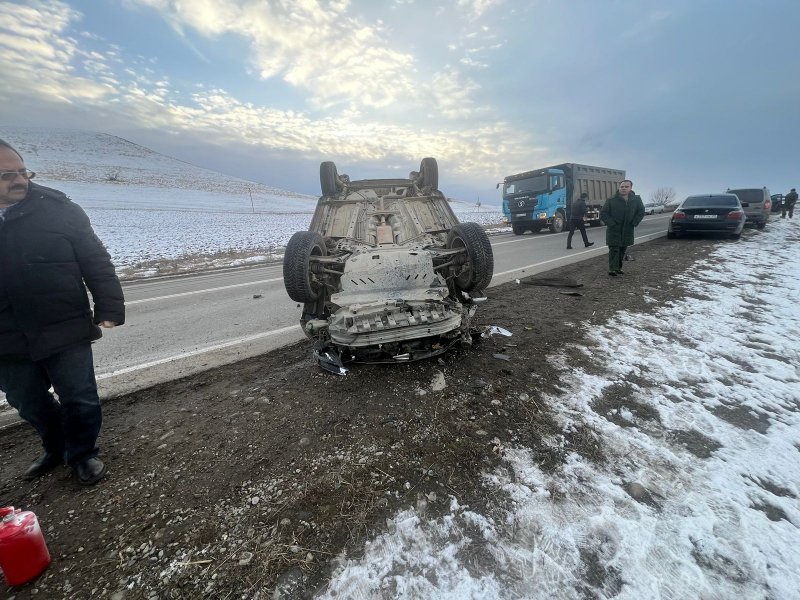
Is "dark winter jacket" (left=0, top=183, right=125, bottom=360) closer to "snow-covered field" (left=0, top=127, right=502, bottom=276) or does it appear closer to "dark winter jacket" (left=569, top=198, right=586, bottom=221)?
"snow-covered field" (left=0, top=127, right=502, bottom=276)

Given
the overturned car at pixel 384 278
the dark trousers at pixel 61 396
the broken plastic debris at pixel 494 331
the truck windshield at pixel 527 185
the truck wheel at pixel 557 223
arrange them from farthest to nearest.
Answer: the truck wheel at pixel 557 223 < the truck windshield at pixel 527 185 < the broken plastic debris at pixel 494 331 < the overturned car at pixel 384 278 < the dark trousers at pixel 61 396

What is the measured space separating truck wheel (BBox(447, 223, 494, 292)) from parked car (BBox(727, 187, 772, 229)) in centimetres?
1533

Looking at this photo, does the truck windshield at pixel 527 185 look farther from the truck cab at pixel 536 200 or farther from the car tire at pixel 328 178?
the car tire at pixel 328 178

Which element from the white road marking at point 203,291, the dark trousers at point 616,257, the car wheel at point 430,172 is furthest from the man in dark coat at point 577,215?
the white road marking at point 203,291

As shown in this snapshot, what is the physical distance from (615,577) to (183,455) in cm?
259

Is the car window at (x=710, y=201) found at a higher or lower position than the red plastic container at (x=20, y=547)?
higher

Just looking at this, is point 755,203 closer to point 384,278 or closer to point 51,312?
point 384,278

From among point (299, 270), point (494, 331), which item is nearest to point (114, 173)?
point (299, 270)

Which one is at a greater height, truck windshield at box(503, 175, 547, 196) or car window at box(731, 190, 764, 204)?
truck windshield at box(503, 175, 547, 196)

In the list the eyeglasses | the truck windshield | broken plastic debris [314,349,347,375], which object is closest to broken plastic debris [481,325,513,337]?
broken plastic debris [314,349,347,375]

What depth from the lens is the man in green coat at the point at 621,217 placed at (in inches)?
268

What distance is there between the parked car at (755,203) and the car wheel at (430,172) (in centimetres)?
1417

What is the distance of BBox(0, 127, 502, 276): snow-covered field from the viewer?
582 inches

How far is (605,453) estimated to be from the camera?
2.26 metres
